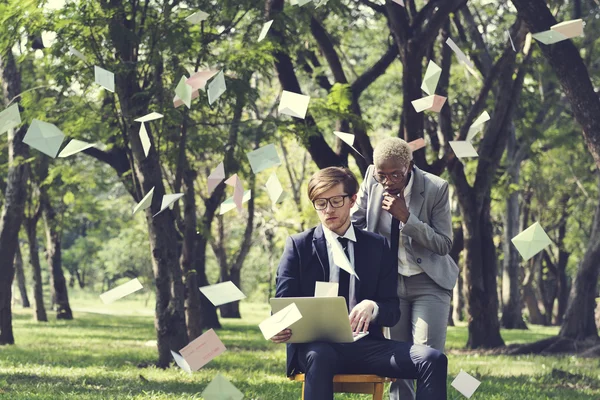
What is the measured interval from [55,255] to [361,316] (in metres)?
22.0

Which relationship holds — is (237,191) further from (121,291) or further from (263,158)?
(121,291)

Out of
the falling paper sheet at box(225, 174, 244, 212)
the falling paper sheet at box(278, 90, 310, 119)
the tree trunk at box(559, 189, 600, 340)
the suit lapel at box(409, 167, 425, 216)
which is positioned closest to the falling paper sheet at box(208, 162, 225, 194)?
the falling paper sheet at box(225, 174, 244, 212)

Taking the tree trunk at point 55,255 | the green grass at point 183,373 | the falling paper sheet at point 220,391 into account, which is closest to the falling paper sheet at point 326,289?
the falling paper sheet at point 220,391

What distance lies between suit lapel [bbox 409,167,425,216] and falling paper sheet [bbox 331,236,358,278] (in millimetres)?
886

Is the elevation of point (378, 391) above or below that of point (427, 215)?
below

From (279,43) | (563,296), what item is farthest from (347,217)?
(563,296)

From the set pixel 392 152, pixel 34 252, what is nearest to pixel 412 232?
pixel 392 152

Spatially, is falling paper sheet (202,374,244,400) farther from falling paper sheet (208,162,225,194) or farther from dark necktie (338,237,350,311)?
falling paper sheet (208,162,225,194)

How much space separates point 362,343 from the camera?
480 cm

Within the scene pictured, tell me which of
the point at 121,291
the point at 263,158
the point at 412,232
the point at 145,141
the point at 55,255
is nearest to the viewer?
the point at 412,232

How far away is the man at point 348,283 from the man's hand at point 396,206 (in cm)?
28

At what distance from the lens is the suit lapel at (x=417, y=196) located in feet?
18.5

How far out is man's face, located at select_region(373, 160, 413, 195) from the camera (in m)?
5.29

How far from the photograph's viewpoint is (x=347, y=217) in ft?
16.3
